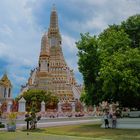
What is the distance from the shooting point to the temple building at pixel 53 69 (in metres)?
92.3

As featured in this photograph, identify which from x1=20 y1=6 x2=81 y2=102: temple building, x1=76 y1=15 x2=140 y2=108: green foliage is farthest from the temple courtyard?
x1=20 y1=6 x2=81 y2=102: temple building

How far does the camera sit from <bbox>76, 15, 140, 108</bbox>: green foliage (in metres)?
27.3

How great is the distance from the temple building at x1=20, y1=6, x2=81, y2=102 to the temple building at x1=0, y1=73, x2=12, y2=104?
425 inches

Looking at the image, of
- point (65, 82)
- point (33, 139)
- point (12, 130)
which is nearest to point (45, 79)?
point (65, 82)

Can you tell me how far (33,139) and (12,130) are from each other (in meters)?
8.53

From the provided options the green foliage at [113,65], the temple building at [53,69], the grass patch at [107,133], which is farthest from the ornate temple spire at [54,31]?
the grass patch at [107,133]

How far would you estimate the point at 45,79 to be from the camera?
93812 millimetres

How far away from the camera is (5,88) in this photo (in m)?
84.1

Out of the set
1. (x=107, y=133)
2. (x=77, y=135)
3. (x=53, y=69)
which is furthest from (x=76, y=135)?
(x=53, y=69)

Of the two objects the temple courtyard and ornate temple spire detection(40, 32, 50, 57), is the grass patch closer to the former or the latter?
the temple courtyard

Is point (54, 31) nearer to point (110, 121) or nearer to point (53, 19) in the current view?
point (53, 19)

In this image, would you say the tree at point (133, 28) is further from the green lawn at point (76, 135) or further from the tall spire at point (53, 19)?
the tall spire at point (53, 19)

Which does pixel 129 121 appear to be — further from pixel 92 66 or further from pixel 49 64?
pixel 49 64

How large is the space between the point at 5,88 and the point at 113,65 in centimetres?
6058
